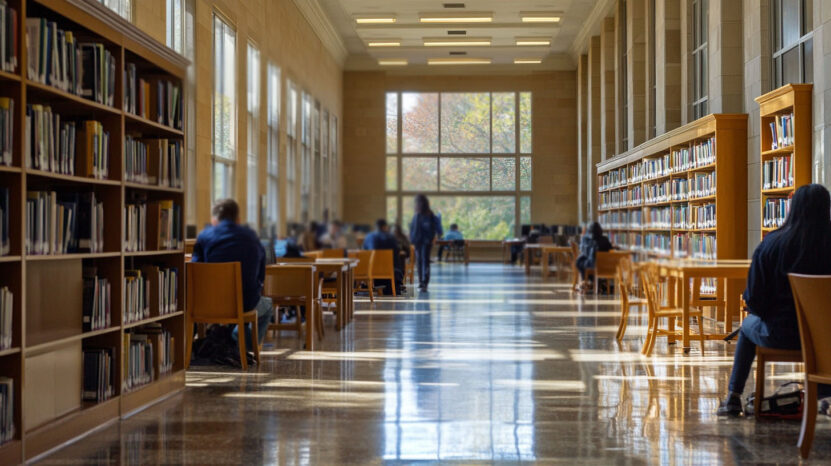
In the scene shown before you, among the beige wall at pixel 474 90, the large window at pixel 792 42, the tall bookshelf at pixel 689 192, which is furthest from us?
the beige wall at pixel 474 90

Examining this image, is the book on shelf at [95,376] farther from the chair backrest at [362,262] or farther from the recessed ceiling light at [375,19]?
the recessed ceiling light at [375,19]

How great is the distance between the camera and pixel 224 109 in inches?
477

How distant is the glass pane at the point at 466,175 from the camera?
24859 mm

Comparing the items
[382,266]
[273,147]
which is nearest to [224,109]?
[382,266]

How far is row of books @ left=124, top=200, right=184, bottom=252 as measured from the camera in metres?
4.64

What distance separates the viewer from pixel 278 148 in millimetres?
15609

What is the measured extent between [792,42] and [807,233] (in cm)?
453

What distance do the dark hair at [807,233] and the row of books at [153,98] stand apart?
334 centimetres

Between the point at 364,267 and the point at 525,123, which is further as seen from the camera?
the point at 525,123

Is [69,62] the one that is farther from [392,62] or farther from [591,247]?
[392,62]

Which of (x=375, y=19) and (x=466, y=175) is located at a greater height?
(x=375, y=19)

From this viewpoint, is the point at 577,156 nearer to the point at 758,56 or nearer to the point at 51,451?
the point at 758,56

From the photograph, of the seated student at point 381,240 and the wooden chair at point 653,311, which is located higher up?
the seated student at point 381,240

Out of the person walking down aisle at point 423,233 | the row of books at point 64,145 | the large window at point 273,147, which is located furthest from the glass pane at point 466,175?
the row of books at point 64,145
